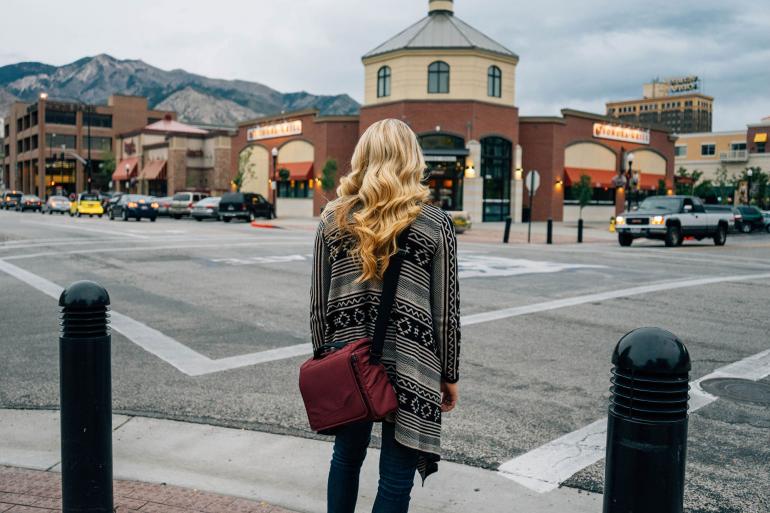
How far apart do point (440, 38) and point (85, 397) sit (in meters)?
43.1


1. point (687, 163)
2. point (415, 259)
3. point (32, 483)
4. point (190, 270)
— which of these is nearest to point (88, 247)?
point (190, 270)

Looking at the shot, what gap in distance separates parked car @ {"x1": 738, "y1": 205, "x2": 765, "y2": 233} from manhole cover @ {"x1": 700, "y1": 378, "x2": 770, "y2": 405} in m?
35.5

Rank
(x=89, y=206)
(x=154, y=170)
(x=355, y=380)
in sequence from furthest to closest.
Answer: (x=154, y=170) → (x=89, y=206) → (x=355, y=380)

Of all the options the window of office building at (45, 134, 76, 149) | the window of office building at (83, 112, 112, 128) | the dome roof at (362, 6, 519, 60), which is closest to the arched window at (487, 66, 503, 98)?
the dome roof at (362, 6, 519, 60)

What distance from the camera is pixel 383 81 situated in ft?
148

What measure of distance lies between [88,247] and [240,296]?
978cm

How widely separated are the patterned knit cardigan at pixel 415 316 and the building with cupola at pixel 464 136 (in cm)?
3572

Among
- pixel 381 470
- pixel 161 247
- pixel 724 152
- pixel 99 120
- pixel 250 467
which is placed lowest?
pixel 250 467

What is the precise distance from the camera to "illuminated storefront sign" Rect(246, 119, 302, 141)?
168ft

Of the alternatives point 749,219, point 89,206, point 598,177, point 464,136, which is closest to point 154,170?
point 89,206

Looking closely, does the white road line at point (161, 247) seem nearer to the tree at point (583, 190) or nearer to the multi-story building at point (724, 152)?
the tree at point (583, 190)

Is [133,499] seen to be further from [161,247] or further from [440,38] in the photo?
[440,38]

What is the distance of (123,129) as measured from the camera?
104 m

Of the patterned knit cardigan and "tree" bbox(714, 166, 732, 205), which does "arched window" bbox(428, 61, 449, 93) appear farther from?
"tree" bbox(714, 166, 732, 205)
